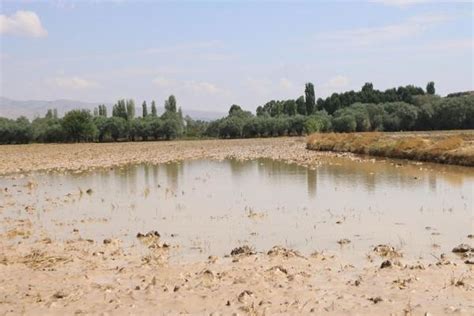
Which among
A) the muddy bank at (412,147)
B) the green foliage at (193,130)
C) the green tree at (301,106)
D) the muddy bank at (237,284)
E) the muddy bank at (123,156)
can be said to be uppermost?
the green tree at (301,106)

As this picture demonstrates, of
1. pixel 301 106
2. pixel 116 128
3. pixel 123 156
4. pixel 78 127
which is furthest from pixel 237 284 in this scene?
pixel 301 106

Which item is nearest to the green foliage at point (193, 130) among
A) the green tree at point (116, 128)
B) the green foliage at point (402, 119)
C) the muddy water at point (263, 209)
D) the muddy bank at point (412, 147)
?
the green tree at point (116, 128)

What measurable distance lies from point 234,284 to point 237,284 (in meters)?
0.06

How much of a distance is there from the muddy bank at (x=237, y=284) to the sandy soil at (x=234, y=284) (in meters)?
0.02

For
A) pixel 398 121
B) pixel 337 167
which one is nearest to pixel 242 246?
pixel 337 167

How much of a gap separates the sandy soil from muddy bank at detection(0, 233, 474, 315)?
0.02m

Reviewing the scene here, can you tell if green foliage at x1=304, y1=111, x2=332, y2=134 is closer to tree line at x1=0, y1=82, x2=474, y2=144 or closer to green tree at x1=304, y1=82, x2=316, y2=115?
tree line at x1=0, y1=82, x2=474, y2=144

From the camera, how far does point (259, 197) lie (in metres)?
21.2

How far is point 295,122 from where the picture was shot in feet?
396

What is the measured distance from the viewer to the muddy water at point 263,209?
13.1 meters

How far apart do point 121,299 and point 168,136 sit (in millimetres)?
116434

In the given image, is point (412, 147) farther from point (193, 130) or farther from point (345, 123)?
point (193, 130)

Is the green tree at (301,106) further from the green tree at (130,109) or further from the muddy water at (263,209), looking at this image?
the muddy water at (263,209)

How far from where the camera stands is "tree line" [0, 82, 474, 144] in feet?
343
